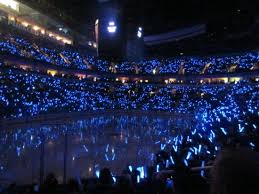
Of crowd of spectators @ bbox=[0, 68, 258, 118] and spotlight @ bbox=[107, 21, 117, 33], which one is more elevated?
crowd of spectators @ bbox=[0, 68, 258, 118]

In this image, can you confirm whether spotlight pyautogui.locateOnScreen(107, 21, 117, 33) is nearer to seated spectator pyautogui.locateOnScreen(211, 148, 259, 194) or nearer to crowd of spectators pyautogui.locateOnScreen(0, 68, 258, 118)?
seated spectator pyautogui.locateOnScreen(211, 148, 259, 194)

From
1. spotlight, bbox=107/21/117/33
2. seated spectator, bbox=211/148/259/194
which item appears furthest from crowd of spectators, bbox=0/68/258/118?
seated spectator, bbox=211/148/259/194

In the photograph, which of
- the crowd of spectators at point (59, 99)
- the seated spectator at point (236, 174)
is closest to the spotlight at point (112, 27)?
the seated spectator at point (236, 174)

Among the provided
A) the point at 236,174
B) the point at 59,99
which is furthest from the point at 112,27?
the point at 59,99

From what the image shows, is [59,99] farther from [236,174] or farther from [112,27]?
[236,174]

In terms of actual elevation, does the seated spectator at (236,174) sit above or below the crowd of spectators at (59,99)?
below

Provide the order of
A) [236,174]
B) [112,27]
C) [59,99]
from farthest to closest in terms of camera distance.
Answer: [59,99] → [112,27] → [236,174]

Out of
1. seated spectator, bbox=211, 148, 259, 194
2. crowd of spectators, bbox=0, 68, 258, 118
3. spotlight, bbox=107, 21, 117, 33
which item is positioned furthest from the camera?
crowd of spectators, bbox=0, 68, 258, 118

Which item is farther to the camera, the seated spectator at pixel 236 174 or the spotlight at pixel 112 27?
the spotlight at pixel 112 27

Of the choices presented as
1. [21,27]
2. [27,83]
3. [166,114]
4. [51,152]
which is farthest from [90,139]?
[21,27]

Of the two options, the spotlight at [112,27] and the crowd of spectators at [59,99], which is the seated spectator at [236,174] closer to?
the spotlight at [112,27]

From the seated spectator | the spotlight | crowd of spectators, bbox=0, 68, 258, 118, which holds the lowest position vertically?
the seated spectator

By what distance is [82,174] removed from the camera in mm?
12625

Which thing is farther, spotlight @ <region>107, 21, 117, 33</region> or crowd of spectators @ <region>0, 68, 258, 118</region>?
crowd of spectators @ <region>0, 68, 258, 118</region>
